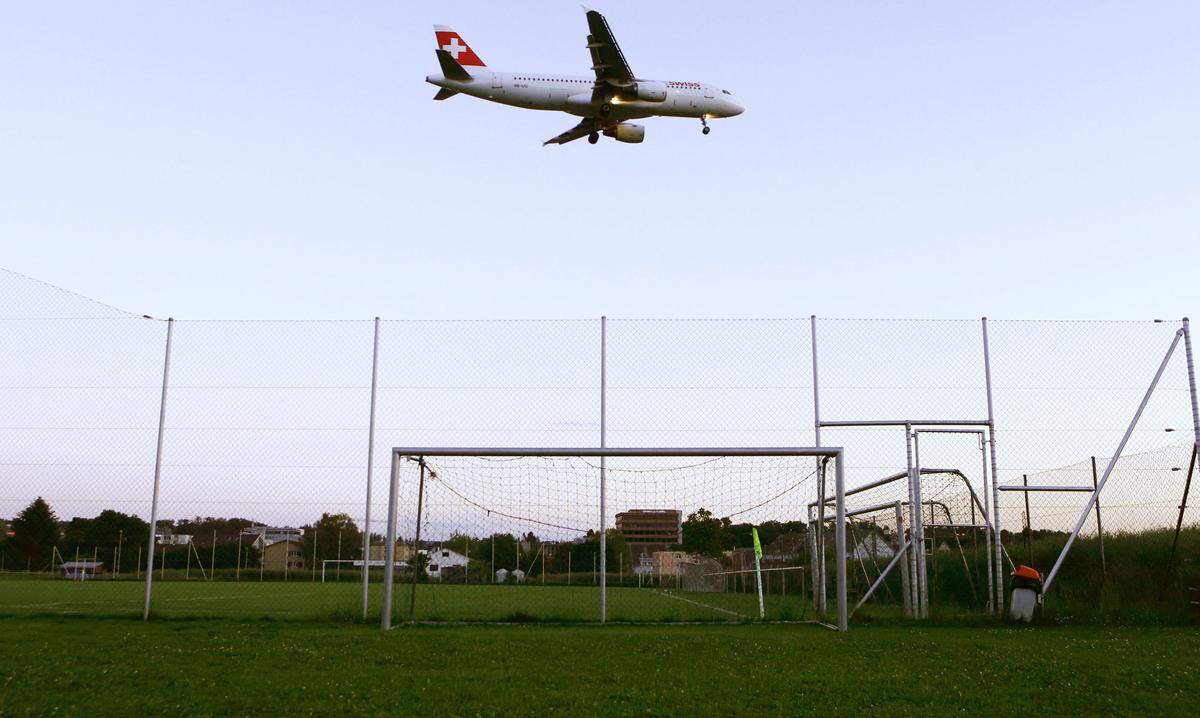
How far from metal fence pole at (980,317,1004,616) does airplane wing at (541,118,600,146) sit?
44.6ft

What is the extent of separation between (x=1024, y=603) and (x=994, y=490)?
2.08 meters

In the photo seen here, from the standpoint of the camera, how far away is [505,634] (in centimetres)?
1166

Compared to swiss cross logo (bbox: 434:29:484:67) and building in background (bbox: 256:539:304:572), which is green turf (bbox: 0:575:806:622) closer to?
building in background (bbox: 256:539:304:572)

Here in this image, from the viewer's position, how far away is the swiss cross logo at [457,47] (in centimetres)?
2808

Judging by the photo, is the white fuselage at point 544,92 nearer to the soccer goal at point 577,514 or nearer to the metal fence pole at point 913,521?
the soccer goal at point 577,514

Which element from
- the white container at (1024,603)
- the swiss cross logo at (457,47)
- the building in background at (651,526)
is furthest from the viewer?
the swiss cross logo at (457,47)

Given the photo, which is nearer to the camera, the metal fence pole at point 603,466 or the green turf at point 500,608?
the metal fence pole at point 603,466

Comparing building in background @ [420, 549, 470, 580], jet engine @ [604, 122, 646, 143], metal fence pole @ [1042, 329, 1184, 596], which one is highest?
jet engine @ [604, 122, 646, 143]

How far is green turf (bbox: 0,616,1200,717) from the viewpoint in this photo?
22.1ft

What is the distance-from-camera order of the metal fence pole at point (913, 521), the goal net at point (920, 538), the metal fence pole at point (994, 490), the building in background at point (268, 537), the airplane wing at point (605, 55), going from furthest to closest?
the building in background at point (268, 537) < the airplane wing at point (605, 55) < the goal net at point (920, 538) < the metal fence pole at point (994, 490) < the metal fence pole at point (913, 521)

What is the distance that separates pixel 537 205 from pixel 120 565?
23.9 meters

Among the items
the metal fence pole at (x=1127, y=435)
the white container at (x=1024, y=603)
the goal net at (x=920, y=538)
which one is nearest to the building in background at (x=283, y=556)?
the goal net at (x=920, y=538)

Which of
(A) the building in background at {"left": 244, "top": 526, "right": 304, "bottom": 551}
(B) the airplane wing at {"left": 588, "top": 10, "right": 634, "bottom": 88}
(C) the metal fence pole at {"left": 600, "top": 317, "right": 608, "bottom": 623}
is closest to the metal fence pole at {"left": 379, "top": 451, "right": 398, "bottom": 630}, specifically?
(C) the metal fence pole at {"left": 600, "top": 317, "right": 608, "bottom": 623}

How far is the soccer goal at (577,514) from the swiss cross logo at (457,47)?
16025mm
